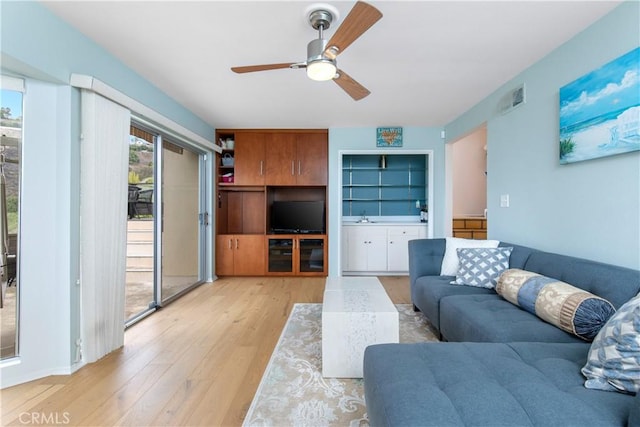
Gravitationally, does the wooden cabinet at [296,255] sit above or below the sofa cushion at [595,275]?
below

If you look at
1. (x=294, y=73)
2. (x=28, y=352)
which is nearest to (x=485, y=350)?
(x=294, y=73)

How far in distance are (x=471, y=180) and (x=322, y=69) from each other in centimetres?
467

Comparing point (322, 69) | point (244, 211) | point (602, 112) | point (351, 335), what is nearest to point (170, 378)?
point (351, 335)

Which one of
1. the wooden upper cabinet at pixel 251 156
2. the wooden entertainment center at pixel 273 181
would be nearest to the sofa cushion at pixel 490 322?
the wooden entertainment center at pixel 273 181

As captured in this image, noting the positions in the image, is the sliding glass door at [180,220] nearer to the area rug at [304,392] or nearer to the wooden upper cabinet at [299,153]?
the wooden upper cabinet at [299,153]

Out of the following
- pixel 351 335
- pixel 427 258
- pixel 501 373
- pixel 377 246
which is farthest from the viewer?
pixel 377 246

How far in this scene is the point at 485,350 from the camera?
1.29m

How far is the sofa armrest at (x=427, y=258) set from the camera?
2.84 m

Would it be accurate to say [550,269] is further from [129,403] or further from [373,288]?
[129,403]

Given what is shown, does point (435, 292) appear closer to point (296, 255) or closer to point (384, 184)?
point (296, 255)

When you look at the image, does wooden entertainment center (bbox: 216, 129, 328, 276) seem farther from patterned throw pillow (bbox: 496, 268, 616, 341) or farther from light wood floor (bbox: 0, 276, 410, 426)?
patterned throw pillow (bbox: 496, 268, 616, 341)

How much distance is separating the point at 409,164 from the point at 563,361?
13.9 ft

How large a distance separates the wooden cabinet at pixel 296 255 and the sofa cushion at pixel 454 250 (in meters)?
2.14

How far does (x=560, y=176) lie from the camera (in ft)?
7.17
